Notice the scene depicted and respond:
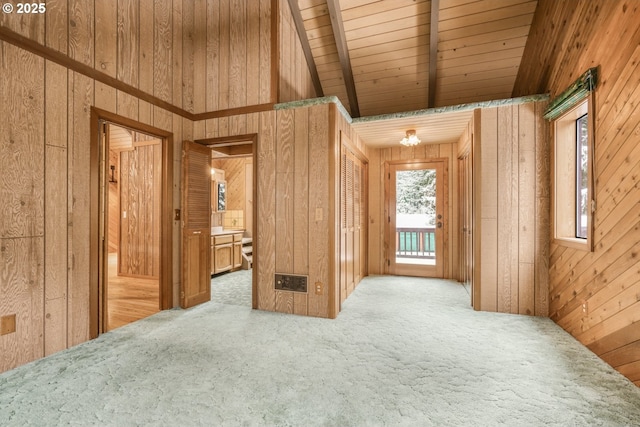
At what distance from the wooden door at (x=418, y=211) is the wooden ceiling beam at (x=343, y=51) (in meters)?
1.34

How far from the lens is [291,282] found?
3316 millimetres

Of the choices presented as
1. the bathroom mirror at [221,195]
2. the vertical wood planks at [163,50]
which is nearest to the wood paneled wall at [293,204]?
the vertical wood planks at [163,50]

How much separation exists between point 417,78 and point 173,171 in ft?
12.2

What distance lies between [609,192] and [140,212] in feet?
19.3

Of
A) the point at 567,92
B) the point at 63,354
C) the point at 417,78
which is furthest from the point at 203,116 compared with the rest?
the point at 567,92

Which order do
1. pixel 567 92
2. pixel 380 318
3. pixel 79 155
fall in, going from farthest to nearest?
pixel 380 318, pixel 567 92, pixel 79 155

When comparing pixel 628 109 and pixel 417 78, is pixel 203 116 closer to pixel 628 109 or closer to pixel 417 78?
pixel 417 78

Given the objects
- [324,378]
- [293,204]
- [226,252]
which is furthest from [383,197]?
[324,378]

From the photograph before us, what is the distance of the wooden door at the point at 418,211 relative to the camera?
511 centimetres

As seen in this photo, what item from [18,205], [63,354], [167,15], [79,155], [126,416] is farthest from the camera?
[167,15]

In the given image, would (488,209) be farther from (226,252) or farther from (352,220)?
(226,252)

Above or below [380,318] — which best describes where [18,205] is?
above

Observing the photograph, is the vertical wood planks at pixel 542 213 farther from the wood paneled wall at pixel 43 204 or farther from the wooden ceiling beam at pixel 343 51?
the wood paneled wall at pixel 43 204

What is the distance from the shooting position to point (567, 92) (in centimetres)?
268
